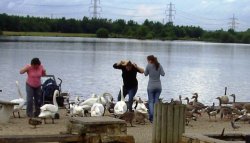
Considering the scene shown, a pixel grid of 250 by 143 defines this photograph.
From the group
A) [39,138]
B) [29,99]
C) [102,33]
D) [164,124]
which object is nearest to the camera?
[39,138]

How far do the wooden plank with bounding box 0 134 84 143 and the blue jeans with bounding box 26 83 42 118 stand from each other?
5558 mm

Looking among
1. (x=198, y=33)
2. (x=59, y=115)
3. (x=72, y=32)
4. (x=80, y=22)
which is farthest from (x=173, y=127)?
(x=198, y=33)

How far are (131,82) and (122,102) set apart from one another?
0.63 m

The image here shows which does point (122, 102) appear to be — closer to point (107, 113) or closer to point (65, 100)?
point (107, 113)

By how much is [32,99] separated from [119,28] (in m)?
148

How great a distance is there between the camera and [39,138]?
10656 mm

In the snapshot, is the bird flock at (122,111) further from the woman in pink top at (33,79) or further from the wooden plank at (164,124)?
the wooden plank at (164,124)

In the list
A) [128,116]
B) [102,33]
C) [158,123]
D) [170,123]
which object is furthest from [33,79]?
[102,33]

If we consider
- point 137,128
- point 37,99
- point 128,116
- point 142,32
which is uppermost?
point 37,99

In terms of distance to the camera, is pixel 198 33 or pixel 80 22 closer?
pixel 80 22

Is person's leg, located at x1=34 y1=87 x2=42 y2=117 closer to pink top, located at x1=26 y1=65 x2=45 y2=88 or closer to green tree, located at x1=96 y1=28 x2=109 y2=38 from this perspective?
pink top, located at x1=26 y1=65 x2=45 y2=88

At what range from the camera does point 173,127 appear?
11766mm

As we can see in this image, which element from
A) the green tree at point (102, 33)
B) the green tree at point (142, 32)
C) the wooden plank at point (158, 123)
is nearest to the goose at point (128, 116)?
the wooden plank at point (158, 123)

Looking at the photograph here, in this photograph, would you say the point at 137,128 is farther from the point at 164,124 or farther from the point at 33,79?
the point at 164,124
